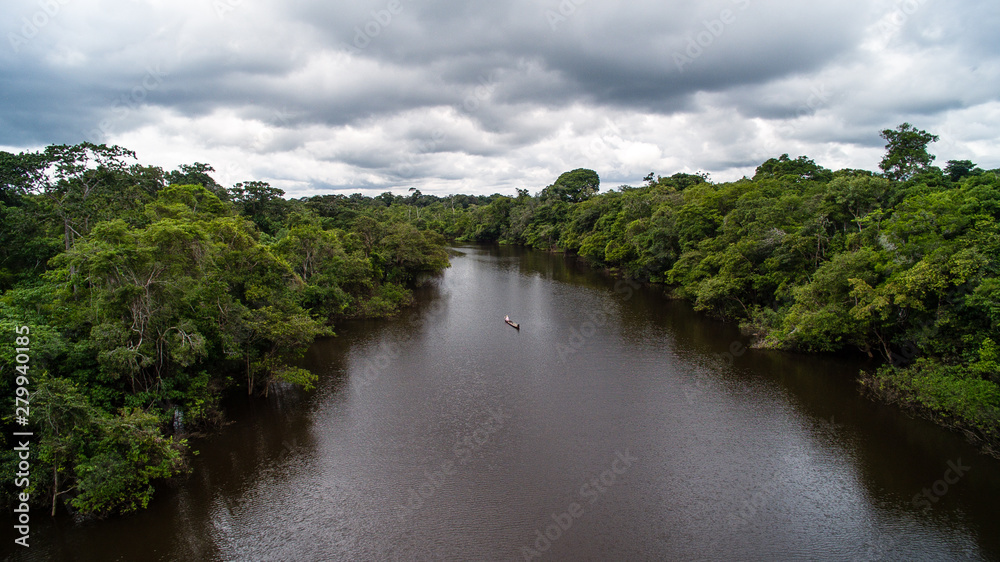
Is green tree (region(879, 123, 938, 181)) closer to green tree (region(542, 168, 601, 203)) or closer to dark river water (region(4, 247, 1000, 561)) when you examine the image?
dark river water (region(4, 247, 1000, 561))

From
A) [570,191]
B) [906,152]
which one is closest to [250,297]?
[906,152]

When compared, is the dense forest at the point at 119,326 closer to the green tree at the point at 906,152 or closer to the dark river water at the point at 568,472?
the dark river water at the point at 568,472

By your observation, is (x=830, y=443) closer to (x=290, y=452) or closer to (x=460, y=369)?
(x=460, y=369)

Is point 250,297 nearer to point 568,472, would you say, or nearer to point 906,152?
point 568,472

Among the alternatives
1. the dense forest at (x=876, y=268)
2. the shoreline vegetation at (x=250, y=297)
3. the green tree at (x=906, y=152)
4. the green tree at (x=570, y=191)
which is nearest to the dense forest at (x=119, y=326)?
the shoreline vegetation at (x=250, y=297)

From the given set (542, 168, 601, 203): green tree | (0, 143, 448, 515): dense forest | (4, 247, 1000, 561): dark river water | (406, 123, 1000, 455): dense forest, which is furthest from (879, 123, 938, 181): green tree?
(542, 168, 601, 203): green tree

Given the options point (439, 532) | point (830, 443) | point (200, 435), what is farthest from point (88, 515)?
point (830, 443)
